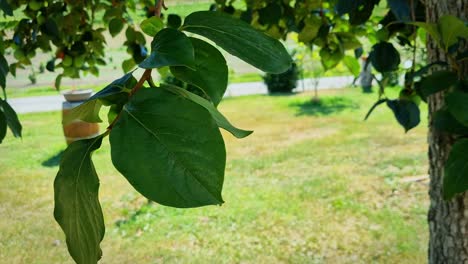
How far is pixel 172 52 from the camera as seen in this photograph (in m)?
0.23

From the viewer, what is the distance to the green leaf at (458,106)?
1.43ft

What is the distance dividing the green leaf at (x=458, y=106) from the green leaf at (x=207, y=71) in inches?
9.9

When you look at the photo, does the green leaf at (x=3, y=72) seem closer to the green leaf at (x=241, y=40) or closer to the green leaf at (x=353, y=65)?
the green leaf at (x=241, y=40)

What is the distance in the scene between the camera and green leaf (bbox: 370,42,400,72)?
850mm

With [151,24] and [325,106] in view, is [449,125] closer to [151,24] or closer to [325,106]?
[151,24]

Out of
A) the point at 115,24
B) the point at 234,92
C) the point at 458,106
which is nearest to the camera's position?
the point at 458,106

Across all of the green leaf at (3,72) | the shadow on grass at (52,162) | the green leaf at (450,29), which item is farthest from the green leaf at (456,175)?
the shadow on grass at (52,162)

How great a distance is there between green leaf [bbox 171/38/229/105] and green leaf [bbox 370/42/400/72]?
2.07 feet

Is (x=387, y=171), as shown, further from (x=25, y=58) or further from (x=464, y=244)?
(x=25, y=58)

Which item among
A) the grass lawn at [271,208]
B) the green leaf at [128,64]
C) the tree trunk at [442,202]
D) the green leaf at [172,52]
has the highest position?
the green leaf at [172,52]

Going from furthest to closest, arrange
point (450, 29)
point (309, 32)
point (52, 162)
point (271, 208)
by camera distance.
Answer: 1. point (52, 162)
2. point (271, 208)
3. point (309, 32)
4. point (450, 29)

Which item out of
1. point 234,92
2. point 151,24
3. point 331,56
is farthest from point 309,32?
point 234,92

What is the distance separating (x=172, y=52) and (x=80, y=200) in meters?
0.08

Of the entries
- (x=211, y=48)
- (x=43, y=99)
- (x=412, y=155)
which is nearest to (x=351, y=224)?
(x=412, y=155)
